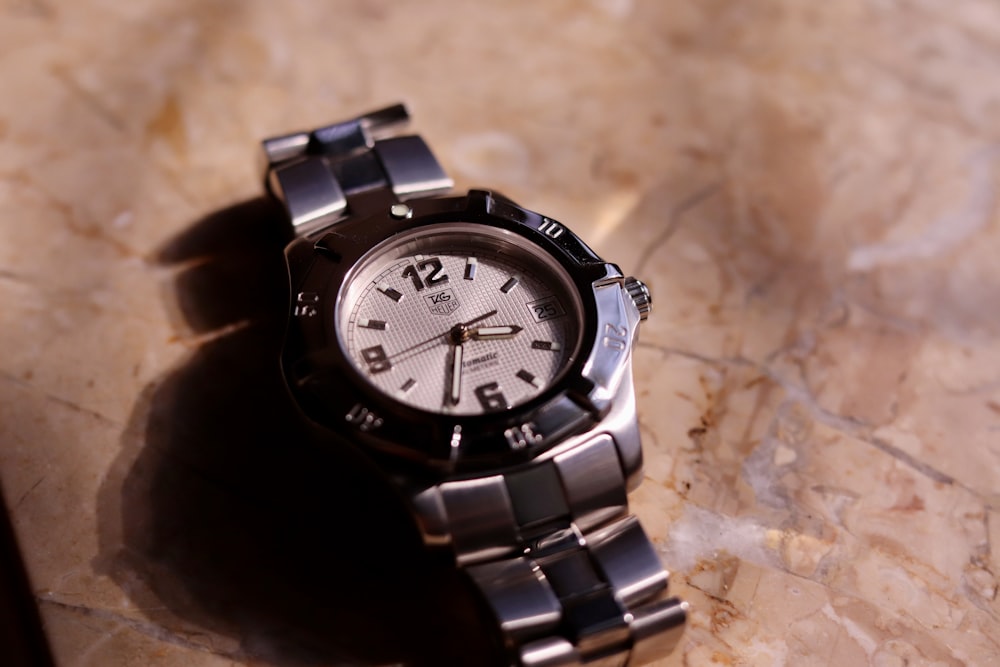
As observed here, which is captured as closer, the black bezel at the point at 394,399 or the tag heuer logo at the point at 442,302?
the black bezel at the point at 394,399

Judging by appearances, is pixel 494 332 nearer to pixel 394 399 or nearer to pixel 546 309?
pixel 546 309

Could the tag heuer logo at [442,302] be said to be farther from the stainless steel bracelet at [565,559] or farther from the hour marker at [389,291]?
the stainless steel bracelet at [565,559]

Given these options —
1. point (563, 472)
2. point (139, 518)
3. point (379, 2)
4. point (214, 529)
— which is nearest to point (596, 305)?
point (563, 472)

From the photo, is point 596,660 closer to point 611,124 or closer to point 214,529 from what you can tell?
point 214,529

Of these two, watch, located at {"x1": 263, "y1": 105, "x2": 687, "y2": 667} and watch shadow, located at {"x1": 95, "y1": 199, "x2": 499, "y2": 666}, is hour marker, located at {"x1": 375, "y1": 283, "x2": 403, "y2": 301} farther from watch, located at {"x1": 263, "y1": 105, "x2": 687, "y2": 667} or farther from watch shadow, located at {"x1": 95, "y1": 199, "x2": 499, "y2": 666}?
watch shadow, located at {"x1": 95, "y1": 199, "x2": 499, "y2": 666}

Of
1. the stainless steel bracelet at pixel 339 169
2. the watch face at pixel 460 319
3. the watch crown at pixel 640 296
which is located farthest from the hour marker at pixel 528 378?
the stainless steel bracelet at pixel 339 169

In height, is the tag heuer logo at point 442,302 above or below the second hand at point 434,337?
above
